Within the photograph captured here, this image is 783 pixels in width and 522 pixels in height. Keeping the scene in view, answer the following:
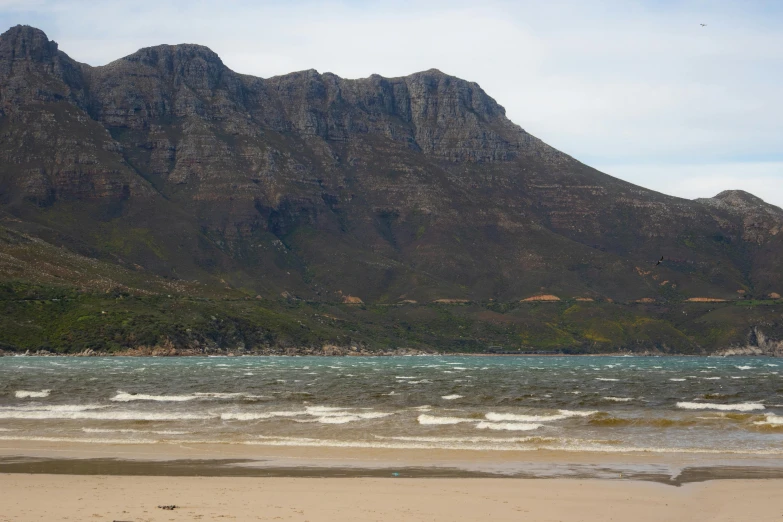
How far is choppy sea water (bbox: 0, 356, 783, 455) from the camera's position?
4912 cm

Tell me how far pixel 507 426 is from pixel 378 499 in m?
24.9

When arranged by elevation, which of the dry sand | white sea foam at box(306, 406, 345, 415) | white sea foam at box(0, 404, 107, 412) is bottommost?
white sea foam at box(0, 404, 107, 412)

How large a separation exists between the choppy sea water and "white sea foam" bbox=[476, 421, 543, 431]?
0.07 m

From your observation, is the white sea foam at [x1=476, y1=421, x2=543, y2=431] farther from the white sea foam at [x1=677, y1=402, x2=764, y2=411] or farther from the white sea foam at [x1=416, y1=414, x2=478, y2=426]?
the white sea foam at [x1=677, y1=402, x2=764, y2=411]

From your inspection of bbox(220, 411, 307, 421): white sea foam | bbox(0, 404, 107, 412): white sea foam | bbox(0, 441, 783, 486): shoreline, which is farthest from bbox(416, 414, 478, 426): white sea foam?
bbox(0, 404, 107, 412): white sea foam

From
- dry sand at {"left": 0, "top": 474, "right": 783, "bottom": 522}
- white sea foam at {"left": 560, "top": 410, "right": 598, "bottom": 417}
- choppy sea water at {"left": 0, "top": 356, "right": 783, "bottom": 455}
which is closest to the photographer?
dry sand at {"left": 0, "top": 474, "right": 783, "bottom": 522}

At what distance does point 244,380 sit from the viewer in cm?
9669

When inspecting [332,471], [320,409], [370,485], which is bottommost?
[320,409]

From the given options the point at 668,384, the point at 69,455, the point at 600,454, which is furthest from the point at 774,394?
the point at 69,455

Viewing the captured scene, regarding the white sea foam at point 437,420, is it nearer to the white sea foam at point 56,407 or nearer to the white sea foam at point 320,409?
the white sea foam at point 320,409

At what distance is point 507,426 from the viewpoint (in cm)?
5516

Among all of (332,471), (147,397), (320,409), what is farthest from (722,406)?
(147,397)

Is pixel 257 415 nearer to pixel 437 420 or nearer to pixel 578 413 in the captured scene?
pixel 437 420

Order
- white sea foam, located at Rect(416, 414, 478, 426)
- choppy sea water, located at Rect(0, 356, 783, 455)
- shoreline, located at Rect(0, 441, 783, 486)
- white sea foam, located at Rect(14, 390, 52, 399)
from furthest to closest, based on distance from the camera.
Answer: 1. white sea foam, located at Rect(14, 390, 52, 399)
2. white sea foam, located at Rect(416, 414, 478, 426)
3. choppy sea water, located at Rect(0, 356, 783, 455)
4. shoreline, located at Rect(0, 441, 783, 486)
